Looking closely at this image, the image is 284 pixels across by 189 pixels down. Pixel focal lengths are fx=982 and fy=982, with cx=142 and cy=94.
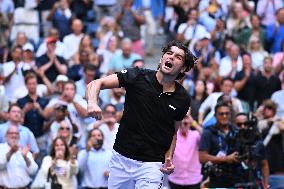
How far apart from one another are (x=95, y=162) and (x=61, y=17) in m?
5.81

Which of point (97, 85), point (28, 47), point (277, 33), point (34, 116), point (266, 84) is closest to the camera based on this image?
point (97, 85)

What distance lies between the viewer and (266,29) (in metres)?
19.5

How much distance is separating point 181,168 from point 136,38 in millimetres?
5836

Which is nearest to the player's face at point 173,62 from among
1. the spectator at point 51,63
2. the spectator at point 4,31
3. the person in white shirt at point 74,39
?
the spectator at point 51,63

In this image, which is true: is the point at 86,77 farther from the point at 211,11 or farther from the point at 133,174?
the point at 133,174

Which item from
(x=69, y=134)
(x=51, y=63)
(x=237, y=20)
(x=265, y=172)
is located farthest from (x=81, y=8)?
(x=265, y=172)

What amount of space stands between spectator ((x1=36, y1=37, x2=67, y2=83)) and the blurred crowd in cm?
2

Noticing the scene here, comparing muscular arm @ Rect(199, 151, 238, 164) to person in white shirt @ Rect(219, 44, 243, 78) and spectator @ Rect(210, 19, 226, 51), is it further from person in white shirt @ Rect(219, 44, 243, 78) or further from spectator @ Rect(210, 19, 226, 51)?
spectator @ Rect(210, 19, 226, 51)

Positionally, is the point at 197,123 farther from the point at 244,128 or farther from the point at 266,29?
the point at 266,29

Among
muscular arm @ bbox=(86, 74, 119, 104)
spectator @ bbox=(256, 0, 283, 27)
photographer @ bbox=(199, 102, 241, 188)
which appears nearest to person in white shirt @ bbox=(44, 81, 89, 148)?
photographer @ bbox=(199, 102, 241, 188)

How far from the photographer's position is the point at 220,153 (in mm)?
12531

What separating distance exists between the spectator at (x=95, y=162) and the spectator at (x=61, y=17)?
5167mm

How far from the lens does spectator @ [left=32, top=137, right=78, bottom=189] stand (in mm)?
13023

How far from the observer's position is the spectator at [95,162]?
44.3ft
